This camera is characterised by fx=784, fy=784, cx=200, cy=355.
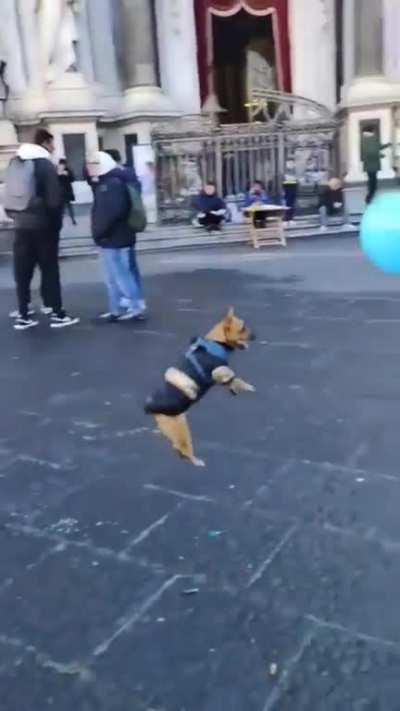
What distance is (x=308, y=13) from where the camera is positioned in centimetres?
1997

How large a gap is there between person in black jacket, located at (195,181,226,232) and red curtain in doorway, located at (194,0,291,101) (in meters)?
7.36

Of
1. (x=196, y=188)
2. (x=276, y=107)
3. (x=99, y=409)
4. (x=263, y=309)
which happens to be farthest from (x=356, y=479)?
(x=276, y=107)

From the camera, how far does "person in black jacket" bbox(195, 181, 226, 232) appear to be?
45.9 ft

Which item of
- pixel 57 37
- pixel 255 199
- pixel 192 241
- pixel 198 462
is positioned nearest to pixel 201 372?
pixel 198 462

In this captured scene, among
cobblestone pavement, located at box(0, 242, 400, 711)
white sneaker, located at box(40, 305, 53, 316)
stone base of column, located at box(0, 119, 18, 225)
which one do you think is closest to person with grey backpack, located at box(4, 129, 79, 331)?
white sneaker, located at box(40, 305, 53, 316)

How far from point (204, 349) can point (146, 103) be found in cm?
1647

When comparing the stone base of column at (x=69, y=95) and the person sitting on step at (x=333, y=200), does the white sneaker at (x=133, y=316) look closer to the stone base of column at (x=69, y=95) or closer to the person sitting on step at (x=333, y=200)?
the person sitting on step at (x=333, y=200)

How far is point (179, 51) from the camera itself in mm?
19672

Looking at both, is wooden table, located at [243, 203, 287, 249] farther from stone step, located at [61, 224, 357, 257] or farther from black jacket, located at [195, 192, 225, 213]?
black jacket, located at [195, 192, 225, 213]

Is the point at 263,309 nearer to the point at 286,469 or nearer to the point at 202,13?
the point at 286,469

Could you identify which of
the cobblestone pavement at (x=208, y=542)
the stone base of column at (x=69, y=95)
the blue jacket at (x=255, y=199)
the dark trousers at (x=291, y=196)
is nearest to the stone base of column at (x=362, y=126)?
the dark trousers at (x=291, y=196)

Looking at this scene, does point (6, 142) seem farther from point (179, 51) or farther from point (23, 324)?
point (23, 324)

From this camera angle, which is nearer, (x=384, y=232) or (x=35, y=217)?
(x=384, y=232)

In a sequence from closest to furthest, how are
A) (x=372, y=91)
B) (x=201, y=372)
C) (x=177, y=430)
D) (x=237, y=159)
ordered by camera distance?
1. (x=201, y=372)
2. (x=177, y=430)
3. (x=237, y=159)
4. (x=372, y=91)
